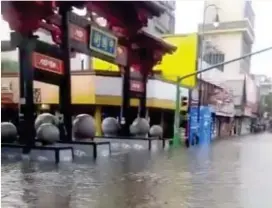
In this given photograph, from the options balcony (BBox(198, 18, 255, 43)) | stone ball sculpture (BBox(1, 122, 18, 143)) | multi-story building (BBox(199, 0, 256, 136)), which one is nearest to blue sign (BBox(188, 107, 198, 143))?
stone ball sculpture (BBox(1, 122, 18, 143))

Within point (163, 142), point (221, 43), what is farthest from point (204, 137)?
point (221, 43)

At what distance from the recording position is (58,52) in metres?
13.8

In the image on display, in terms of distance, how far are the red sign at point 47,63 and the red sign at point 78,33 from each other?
1.19 metres

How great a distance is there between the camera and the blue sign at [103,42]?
15562 millimetres

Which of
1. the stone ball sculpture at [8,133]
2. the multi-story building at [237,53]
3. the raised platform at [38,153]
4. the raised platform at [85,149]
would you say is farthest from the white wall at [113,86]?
the multi-story building at [237,53]

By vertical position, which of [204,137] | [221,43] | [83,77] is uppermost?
[221,43]

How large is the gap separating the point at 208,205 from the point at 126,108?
13343 mm

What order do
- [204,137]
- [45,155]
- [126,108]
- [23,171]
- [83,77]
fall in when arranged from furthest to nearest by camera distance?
[204,137] → [83,77] → [126,108] → [45,155] → [23,171]

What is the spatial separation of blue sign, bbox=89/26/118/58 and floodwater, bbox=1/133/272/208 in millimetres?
4011

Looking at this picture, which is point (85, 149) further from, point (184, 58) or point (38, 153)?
point (184, 58)

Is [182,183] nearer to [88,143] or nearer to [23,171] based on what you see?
[23,171]

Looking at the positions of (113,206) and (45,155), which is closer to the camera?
(113,206)

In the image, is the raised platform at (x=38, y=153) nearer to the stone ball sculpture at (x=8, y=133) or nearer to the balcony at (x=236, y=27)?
the stone ball sculpture at (x=8, y=133)

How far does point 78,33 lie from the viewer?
14914 mm
